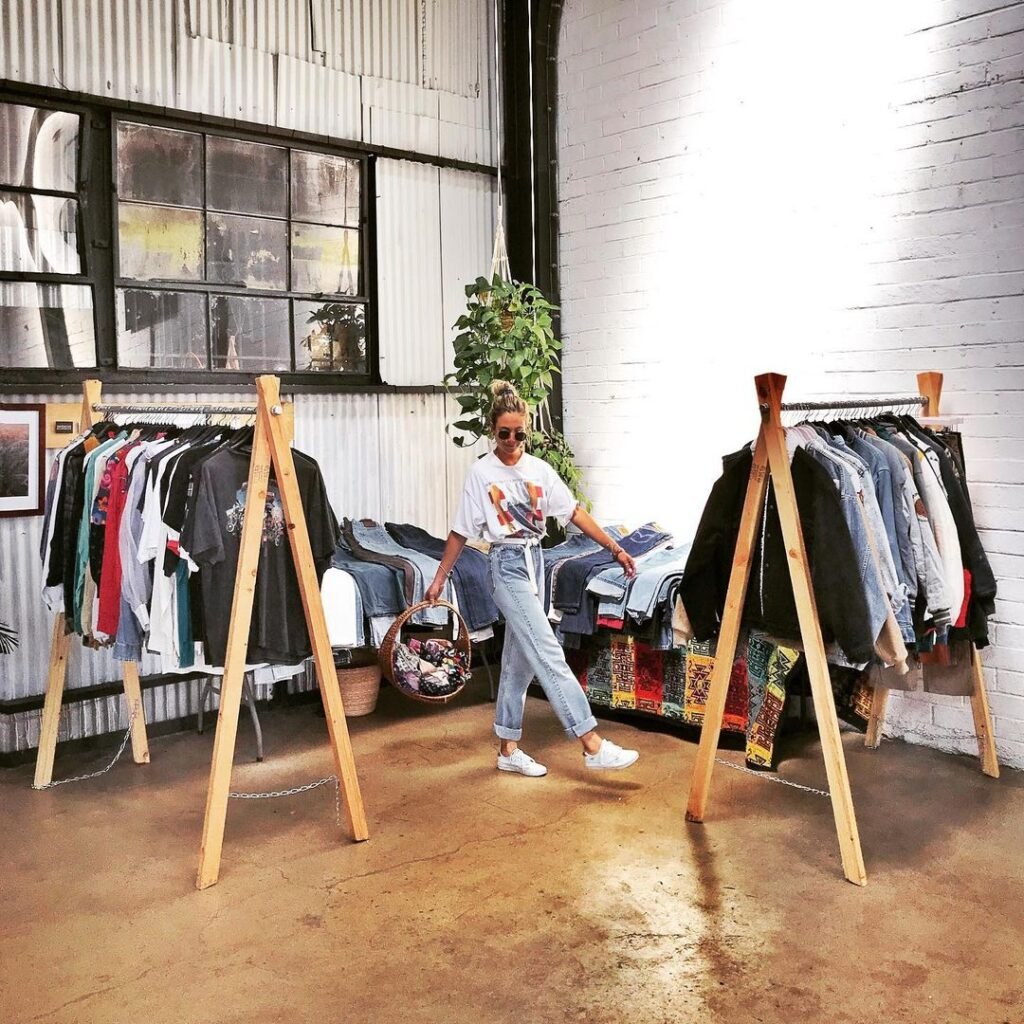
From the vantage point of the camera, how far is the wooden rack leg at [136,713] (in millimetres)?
4672

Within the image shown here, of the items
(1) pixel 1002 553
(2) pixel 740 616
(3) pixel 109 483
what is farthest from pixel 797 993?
(3) pixel 109 483

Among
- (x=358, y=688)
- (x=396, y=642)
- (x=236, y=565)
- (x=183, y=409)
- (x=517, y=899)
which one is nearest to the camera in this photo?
(x=517, y=899)

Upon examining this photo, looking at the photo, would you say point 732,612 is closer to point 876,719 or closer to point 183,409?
point 876,719

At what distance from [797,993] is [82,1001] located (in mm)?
1835

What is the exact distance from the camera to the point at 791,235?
5.33 meters

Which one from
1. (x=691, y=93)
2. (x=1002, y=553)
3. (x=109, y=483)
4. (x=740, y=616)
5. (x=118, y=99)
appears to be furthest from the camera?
(x=691, y=93)

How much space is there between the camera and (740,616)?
12.5 feet

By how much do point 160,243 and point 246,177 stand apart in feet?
1.93

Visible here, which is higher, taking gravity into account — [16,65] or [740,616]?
[16,65]

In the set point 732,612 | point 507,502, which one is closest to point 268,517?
point 507,502

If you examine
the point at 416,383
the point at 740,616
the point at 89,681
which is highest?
the point at 416,383

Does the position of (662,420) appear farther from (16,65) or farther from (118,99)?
(16,65)

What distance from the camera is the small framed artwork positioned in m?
4.81

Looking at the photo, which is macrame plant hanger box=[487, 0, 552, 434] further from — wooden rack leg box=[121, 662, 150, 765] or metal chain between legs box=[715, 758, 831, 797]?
wooden rack leg box=[121, 662, 150, 765]
